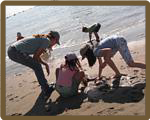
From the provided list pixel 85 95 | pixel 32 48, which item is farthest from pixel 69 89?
pixel 32 48

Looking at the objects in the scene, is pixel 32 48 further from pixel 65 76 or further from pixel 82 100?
pixel 82 100

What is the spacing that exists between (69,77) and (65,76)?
0.10 metres

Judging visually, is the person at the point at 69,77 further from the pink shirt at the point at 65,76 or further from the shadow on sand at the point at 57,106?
the shadow on sand at the point at 57,106

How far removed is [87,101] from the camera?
Result: 7199mm

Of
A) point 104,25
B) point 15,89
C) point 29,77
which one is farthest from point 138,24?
point 15,89

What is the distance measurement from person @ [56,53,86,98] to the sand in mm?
200

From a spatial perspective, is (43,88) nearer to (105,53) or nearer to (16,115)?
(16,115)

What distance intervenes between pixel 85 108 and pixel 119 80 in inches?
55.7

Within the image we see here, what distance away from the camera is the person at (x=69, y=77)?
748 centimetres

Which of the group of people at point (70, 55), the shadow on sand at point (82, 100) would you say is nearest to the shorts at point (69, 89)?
the group of people at point (70, 55)

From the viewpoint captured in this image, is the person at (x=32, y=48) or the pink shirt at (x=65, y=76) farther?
the person at (x=32, y=48)

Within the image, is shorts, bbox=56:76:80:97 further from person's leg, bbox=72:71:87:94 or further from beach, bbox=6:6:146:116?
beach, bbox=6:6:146:116

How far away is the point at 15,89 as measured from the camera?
980cm

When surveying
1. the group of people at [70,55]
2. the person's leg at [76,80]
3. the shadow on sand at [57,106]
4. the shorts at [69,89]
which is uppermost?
the group of people at [70,55]
